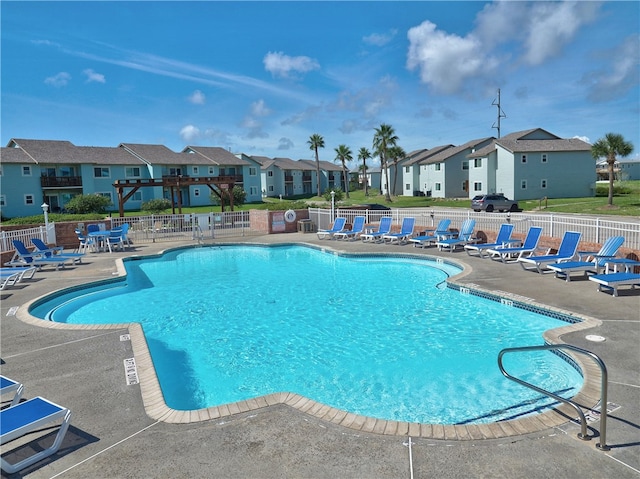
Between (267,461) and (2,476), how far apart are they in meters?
2.37

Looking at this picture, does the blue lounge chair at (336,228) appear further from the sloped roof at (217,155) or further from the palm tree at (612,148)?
the sloped roof at (217,155)

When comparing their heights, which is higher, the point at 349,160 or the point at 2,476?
the point at 349,160

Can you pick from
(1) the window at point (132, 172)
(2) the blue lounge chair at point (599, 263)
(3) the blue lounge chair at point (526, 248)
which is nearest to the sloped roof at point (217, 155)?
(1) the window at point (132, 172)

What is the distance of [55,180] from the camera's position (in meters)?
45.7

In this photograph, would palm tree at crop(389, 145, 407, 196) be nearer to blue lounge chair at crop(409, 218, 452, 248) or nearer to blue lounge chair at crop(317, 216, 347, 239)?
Result: blue lounge chair at crop(317, 216, 347, 239)

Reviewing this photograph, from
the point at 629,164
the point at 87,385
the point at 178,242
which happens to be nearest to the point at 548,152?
A: the point at 178,242

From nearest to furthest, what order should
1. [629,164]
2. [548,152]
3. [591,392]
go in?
1. [591,392]
2. [548,152]
3. [629,164]

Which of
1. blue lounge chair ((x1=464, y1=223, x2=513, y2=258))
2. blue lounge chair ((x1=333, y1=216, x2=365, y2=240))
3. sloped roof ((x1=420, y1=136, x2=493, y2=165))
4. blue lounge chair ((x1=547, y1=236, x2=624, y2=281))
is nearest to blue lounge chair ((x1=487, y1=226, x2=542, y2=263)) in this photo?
blue lounge chair ((x1=464, y1=223, x2=513, y2=258))

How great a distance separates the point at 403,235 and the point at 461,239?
2.92 m

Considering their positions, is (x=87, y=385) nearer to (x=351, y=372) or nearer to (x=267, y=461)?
(x=267, y=461)

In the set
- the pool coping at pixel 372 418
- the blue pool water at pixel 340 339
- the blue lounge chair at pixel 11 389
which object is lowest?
the blue pool water at pixel 340 339

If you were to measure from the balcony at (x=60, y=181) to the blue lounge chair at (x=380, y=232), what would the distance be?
38.4 meters

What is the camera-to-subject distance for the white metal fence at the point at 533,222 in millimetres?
13195

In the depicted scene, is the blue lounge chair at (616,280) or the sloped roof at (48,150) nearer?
the blue lounge chair at (616,280)
